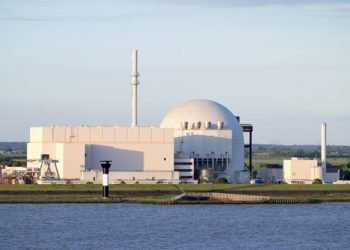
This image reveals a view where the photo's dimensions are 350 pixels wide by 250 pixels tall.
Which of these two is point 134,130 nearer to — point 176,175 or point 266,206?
point 176,175

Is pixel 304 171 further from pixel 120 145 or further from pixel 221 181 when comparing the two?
pixel 120 145

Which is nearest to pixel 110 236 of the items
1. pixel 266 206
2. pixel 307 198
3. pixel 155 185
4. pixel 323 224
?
pixel 323 224

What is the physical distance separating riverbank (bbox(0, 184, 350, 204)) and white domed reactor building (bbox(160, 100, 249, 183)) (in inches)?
725

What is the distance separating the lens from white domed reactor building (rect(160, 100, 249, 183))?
120875 mm

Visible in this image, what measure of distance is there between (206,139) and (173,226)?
5865 cm

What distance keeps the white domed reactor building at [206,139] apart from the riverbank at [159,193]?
18.4 metres

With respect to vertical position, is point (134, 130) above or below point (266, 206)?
above

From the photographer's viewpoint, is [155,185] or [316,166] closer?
[155,185]

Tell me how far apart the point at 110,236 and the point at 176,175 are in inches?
2224

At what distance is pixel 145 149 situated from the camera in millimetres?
115375

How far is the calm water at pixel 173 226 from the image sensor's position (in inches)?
2140

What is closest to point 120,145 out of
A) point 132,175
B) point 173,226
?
point 132,175

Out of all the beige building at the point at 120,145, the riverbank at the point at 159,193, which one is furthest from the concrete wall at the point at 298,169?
the riverbank at the point at 159,193

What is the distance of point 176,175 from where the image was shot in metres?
114
